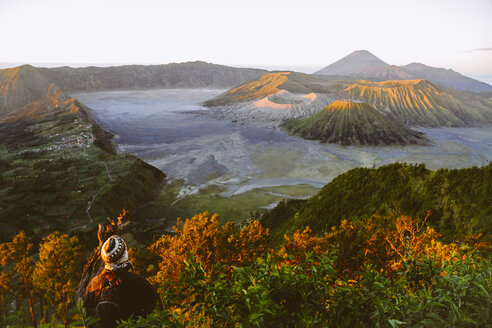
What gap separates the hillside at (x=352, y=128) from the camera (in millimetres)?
94875

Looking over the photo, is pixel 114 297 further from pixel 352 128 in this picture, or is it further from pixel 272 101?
pixel 272 101

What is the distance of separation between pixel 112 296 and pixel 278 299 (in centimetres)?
311

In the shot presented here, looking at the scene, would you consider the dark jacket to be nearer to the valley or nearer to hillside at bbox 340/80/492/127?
the valley

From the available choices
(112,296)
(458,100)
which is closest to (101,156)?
(112,296)

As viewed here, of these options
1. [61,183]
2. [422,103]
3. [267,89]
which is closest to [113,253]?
[61,183]

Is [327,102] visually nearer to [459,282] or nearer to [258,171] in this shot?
[258,171]

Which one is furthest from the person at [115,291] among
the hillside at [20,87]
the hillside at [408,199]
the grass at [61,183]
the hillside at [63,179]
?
the hillside at [20,87]

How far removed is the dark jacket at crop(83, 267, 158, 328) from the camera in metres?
4.86

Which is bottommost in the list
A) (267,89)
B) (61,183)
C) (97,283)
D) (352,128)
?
(61,183)

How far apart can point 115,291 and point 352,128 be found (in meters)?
104

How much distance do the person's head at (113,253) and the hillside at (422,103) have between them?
483 feet

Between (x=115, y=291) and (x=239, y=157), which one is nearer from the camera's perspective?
(x=115, y=291)

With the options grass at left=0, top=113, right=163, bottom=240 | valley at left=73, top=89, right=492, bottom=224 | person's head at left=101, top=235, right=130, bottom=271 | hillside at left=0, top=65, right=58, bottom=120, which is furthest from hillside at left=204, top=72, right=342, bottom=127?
person's head at left=101, top=235, right=130, bottom=271

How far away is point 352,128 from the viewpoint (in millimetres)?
98750
